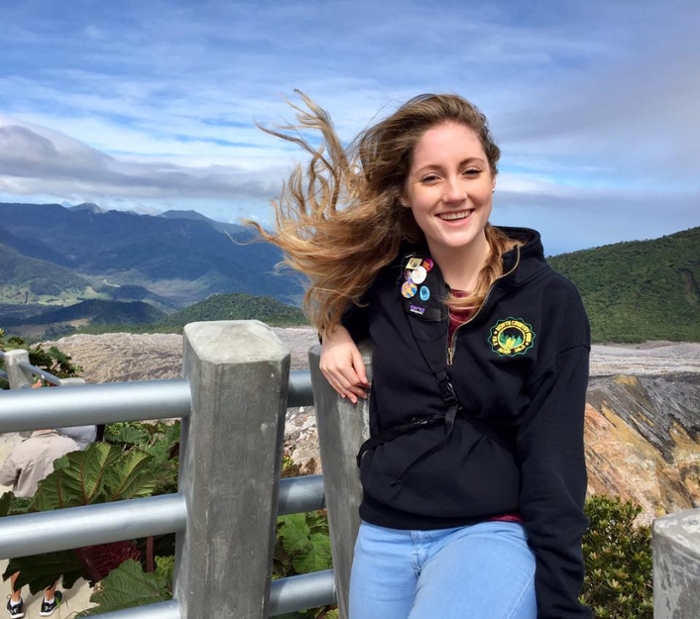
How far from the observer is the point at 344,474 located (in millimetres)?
1757

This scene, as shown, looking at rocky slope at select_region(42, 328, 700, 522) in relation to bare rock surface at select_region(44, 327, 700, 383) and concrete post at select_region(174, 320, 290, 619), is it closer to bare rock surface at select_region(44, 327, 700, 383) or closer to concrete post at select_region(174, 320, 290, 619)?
bare rock surface at select_region(44, 327, 700, 383)

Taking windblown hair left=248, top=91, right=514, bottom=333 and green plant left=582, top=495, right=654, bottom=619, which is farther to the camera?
green plant left=582, top=495, right=654, bottom=619

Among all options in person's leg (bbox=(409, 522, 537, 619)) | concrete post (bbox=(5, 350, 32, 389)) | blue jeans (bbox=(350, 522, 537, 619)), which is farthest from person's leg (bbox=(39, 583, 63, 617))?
concrete post (bbox=(5, 350, 32, 389))

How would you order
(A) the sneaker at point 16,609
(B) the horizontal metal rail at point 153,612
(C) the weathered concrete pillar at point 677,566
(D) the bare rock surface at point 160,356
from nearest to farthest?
1. (C) the weathered concrete pillar at point 677,566
2. (B) the horizontal metal rail at point 153,612
3. (A) the sneaker at point 16,609
4. (D) the bare rock surface at point 160,356

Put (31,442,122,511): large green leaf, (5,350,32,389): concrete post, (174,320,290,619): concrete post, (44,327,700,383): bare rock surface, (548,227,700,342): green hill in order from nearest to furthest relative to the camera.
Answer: (174,320,290,619): concrete post
(31,442,122,511): large green leaf
(44,327,700,383): bare rock surface
(5,350,32,389): concrete post
(548,227,700,342): green hill

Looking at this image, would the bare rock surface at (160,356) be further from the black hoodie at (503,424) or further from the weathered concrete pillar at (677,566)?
the weathered concrete pillar at (677,566)

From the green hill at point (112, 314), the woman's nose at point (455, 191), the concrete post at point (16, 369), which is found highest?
the woman's nose at point (455, 191)

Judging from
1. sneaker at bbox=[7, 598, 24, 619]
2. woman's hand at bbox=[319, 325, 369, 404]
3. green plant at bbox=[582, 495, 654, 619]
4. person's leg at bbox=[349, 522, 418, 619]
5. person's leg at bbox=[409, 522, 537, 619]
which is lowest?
sneaker at bbox=[7, 598, 24, 619]

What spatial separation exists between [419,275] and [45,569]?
4.67 feet

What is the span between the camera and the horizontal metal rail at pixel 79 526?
4.97 feet

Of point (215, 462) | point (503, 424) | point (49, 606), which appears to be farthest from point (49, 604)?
point (503, 424)

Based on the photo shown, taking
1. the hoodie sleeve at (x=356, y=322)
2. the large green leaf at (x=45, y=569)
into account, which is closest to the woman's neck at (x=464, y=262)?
the hoodie sleeve at (x=356, y=322)

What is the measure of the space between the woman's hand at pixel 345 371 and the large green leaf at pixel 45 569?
3.36 ft

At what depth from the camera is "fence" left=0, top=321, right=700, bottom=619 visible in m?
1.50
